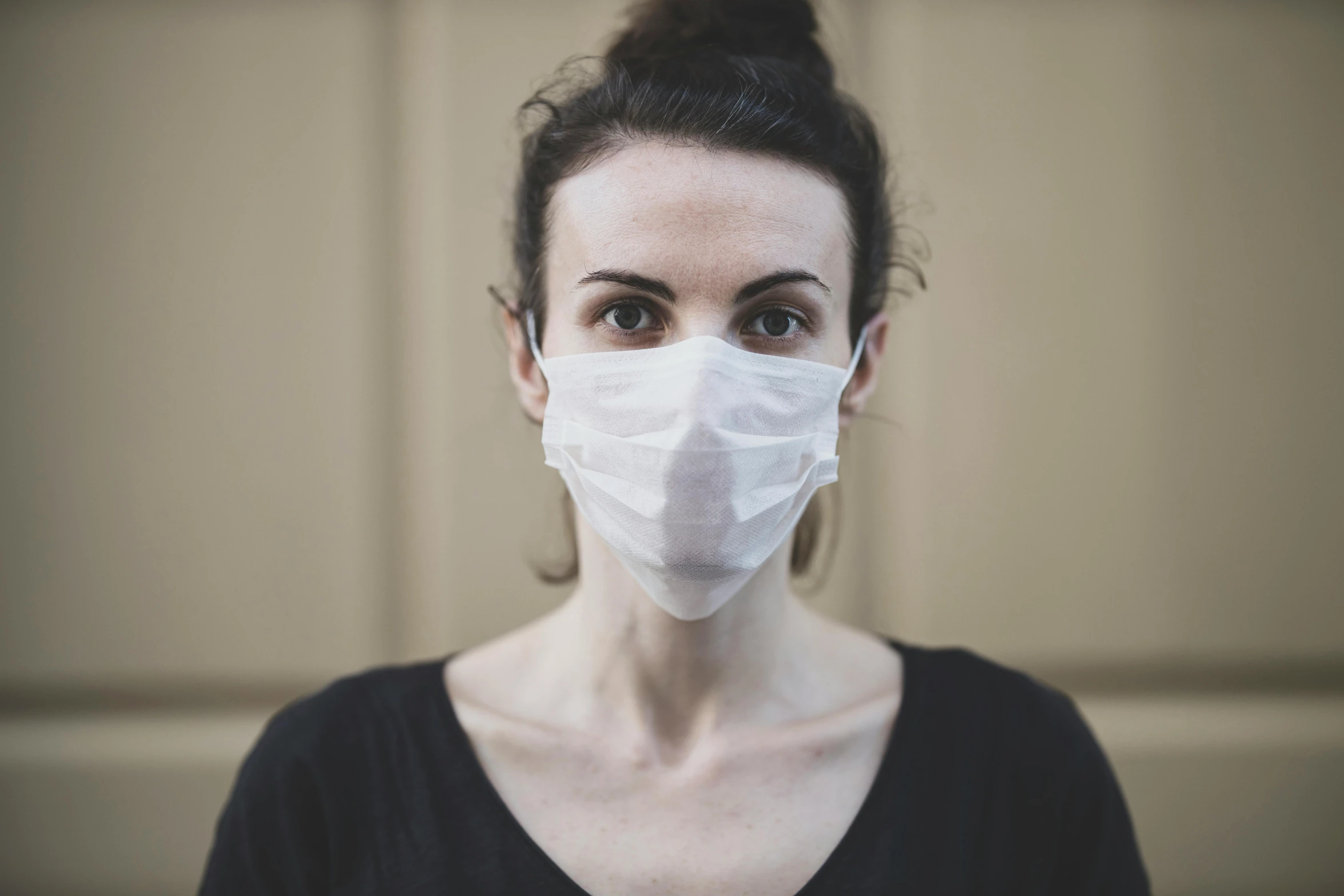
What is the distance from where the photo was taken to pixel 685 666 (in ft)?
3.43

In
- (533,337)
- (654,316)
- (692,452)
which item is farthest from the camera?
(533,337)

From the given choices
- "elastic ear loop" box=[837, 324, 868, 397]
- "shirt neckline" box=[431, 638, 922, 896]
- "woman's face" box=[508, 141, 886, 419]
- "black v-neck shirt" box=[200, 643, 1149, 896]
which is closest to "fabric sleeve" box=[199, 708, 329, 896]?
"black v-neck shirt" box=[200, 643, 1149, 896]

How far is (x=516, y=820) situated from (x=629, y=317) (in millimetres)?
647

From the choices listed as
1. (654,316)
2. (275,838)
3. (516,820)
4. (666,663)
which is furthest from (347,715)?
(654,316)

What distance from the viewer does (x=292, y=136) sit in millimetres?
1525

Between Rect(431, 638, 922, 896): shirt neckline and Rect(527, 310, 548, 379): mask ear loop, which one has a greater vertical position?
Rect(527, 310, 548, 379): mask ear loop

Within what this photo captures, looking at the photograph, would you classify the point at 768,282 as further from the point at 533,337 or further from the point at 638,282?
the point at 533,337

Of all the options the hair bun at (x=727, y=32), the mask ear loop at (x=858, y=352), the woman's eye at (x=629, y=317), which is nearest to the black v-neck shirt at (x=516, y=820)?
the mask ear loop at (x=858, y=352)

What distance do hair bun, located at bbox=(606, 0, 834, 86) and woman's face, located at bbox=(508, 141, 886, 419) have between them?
0.22 m

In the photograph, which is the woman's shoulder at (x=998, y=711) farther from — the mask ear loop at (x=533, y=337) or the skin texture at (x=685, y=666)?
the mask ear loop at (x=533, y=337)

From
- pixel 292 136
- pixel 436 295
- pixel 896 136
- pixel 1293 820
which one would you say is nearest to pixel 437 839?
pixel 436 295

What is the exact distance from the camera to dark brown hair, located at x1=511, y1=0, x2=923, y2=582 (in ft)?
3.17

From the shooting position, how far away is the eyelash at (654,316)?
95 cm

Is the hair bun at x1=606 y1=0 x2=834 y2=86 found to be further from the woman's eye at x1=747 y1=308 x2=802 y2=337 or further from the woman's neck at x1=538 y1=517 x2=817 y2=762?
the woman's neck at x1=538 y1=517 x2=817 y2=762
